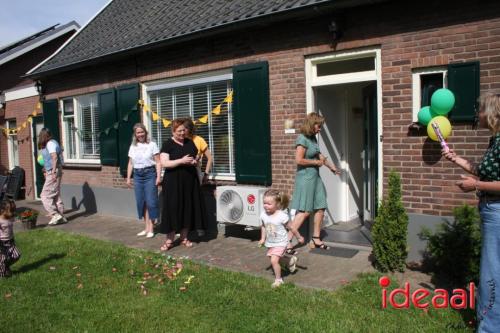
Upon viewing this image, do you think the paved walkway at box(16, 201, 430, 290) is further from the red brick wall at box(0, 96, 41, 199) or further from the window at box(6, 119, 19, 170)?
the window at box(6, 119, 19, 170)

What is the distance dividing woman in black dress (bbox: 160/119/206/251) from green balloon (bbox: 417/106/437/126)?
3140 mm

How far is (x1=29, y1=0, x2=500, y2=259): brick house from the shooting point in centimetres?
537

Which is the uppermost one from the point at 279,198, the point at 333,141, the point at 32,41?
the point at 32,41

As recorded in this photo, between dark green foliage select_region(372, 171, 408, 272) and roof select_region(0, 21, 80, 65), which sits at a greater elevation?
roof select_region(0, 21, 80, 65)

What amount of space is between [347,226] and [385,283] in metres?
2.56

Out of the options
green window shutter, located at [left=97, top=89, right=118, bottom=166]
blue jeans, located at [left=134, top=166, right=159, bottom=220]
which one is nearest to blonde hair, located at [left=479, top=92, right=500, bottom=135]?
blue jeans, located at [left=134, top=166, right=159, bottom=220]

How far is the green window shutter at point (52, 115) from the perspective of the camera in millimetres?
11531

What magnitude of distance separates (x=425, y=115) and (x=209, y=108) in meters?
4.03

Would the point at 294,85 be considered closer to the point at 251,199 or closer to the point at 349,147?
the point at 349,147

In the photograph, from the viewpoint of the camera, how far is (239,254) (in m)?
6.45

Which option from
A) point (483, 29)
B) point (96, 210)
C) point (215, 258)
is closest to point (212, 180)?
point (215, 258)

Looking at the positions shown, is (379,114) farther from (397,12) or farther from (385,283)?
(385,283)

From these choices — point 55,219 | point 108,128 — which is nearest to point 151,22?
point 108,128

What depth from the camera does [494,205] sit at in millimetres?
3395
